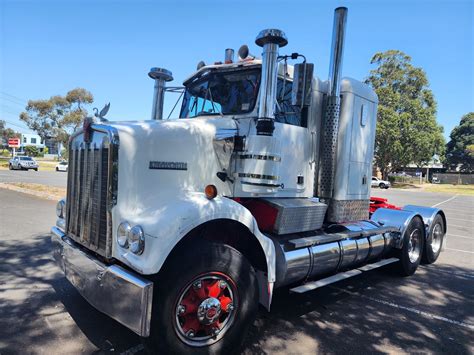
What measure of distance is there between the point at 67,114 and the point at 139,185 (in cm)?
6371

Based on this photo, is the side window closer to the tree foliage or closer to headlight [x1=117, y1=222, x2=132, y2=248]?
headlight [x1=117, y1=222, x2=132, y2=248]

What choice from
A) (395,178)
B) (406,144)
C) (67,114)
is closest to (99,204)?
(406,144)

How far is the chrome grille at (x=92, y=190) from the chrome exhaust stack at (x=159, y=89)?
161cm

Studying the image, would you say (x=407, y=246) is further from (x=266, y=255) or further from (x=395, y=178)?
(x=395, y=178)

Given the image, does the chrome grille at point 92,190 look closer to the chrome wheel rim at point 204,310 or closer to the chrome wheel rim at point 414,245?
the chrome wheel rim at point 204,310

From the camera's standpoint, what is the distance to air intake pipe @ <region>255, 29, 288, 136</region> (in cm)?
367

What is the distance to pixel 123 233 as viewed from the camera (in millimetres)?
3086

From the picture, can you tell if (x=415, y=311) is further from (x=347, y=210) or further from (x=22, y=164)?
(x=22, y=164)

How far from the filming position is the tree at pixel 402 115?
125ft

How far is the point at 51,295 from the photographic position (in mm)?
4508

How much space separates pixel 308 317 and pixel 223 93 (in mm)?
2873

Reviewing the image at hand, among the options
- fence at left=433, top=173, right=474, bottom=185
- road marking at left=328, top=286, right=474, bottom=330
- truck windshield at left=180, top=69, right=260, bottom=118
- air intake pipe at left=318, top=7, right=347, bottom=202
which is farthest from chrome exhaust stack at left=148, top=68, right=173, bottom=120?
fence at left=433, top=173, right=474, bottom=185

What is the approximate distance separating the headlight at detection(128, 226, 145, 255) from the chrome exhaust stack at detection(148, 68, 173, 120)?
282 centimetres

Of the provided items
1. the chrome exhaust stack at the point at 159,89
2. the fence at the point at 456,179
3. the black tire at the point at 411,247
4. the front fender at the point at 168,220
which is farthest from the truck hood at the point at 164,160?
the fence at the point at 456,179
